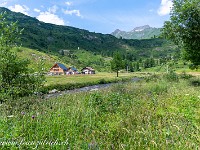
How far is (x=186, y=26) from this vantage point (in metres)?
35.1

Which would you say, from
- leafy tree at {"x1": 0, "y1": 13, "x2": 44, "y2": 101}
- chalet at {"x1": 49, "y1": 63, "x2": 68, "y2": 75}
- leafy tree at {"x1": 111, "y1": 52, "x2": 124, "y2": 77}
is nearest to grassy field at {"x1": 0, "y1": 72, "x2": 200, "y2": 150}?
leafy tree at {"x1": 0, "y1": 13, "x2": 44, "y2": 101}

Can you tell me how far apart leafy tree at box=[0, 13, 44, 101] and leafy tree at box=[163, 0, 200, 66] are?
2539 cm

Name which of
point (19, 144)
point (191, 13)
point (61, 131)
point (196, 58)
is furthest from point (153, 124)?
point (196, 58)

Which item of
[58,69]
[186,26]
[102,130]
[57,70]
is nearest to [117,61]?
[58,69]

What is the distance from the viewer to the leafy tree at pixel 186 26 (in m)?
33.4

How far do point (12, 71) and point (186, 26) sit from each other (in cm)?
2806

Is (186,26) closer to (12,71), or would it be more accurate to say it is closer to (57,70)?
(12,71)

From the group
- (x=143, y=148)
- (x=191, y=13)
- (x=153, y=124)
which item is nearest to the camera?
(x=143, y=148)

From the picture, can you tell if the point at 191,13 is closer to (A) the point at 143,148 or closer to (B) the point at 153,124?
(B) the point at 153,124

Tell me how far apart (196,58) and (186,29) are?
288 inches

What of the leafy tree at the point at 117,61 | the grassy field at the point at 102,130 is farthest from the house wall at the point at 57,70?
the grassy field at the point at 102,130

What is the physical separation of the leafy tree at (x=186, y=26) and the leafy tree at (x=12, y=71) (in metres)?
25.4

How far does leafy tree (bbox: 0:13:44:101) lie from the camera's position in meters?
14.9

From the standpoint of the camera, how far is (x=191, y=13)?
110 ft
